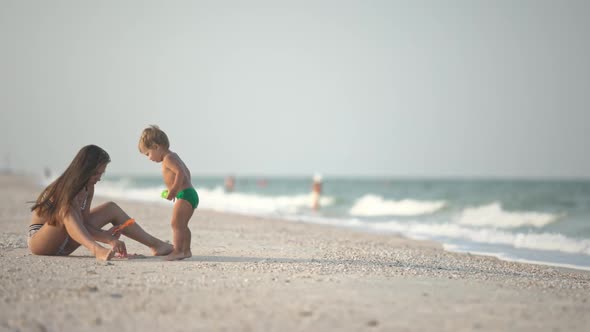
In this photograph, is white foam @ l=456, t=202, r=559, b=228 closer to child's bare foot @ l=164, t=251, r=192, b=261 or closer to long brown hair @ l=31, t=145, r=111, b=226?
child's bare foot @ l=164, t=251, r=192, b=261

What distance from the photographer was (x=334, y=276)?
213 inches

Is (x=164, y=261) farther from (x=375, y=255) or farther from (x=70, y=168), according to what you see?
(x=375, y=255)

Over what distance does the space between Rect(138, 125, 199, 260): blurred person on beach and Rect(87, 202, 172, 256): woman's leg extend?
1.08ft

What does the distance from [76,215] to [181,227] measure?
1.15 meters

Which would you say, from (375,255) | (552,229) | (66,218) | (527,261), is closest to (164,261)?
(66,218)

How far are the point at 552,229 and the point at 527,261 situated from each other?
8163 mm

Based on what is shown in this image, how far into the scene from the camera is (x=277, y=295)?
450cm

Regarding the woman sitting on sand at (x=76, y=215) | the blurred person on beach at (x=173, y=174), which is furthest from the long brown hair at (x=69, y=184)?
the blurred person on beach at (x=173, y=174)

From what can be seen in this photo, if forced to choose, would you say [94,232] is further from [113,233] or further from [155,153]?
[155,153]

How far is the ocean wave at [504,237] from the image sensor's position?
36.1ft

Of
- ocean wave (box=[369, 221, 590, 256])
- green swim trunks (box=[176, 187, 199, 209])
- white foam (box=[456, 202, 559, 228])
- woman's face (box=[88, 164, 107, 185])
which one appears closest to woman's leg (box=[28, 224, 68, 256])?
woman's face (box=[88, 164, 107, 185])

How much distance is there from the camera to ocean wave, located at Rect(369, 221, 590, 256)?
11007mm

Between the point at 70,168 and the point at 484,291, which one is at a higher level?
the point at 70,168

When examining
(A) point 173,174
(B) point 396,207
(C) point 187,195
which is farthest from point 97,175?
(B) point 396,207
